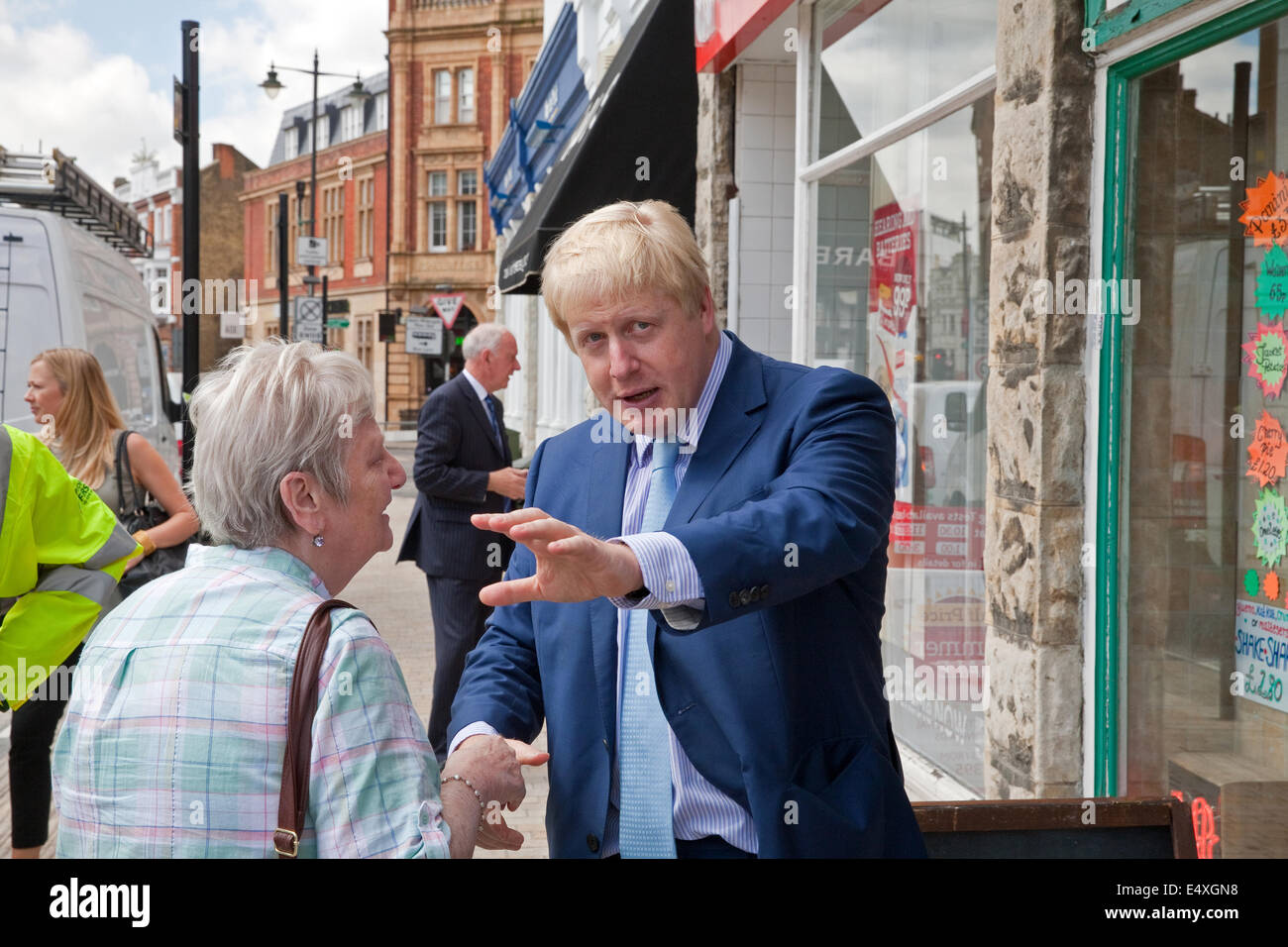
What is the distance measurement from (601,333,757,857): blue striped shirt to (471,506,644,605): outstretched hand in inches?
1.6

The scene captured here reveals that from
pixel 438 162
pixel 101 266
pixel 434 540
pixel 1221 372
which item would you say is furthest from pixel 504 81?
pixel 1221 372

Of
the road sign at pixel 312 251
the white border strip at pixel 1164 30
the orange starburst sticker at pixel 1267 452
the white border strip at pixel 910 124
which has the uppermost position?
the road sign at pixel 312 251

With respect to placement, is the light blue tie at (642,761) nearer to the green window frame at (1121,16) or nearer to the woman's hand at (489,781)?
the woman's hand at (489,781)

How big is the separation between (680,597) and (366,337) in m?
48.7

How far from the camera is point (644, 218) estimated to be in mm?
2229

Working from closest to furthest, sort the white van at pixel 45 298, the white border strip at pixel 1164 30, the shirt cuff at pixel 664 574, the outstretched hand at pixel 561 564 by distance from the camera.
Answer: the outstretched hand at pixel 561 564 → the shirt cuff at pixel 664 574 → the white border strip at pixel 1164 30 → the white van at pixel 45 298

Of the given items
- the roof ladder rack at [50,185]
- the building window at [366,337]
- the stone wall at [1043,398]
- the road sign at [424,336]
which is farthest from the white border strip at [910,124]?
the building window at [366,337]

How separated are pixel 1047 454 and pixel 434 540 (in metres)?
3.28

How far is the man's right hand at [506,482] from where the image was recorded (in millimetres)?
6121

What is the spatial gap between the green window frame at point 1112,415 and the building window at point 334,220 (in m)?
48.7

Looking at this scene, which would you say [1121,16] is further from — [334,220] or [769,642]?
[334,220]

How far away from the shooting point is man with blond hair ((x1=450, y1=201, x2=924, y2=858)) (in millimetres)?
1909

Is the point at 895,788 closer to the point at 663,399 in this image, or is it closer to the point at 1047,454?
the point at 663,399

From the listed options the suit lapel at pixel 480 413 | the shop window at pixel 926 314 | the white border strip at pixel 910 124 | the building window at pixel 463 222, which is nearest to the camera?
the white border strip at pixel 910 124
